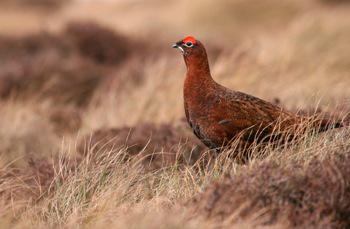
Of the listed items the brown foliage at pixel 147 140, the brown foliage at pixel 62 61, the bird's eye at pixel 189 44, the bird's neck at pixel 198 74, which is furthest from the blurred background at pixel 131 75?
the bird's eye at pixel 189 44

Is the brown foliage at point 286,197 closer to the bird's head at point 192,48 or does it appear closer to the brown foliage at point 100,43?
the bird's head at point 192,48

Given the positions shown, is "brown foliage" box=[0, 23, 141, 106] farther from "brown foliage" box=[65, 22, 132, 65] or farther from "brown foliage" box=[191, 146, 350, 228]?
"brown foliage" box=[191, 146, 350, 228]

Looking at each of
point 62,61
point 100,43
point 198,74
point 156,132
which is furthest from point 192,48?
point 100,43

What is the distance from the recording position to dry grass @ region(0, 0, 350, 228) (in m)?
4.43

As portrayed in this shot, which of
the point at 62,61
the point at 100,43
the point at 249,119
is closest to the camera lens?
the point at 249,119

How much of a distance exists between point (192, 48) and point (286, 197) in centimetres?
235

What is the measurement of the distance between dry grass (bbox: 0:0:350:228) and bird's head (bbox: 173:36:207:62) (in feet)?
2.53

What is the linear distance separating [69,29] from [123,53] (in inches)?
47.8

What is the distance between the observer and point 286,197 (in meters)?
4.46

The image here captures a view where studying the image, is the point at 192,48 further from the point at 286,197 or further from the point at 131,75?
the point at 131,75

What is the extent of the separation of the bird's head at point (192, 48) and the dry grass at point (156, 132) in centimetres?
77

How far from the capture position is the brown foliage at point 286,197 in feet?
14.1

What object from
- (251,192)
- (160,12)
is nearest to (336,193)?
(251,192)

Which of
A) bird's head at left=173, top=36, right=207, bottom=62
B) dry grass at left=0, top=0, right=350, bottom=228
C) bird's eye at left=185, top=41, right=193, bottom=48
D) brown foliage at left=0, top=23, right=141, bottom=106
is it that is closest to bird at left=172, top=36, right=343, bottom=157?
dry grass at left=0, top=0, right=350, bottom=228
